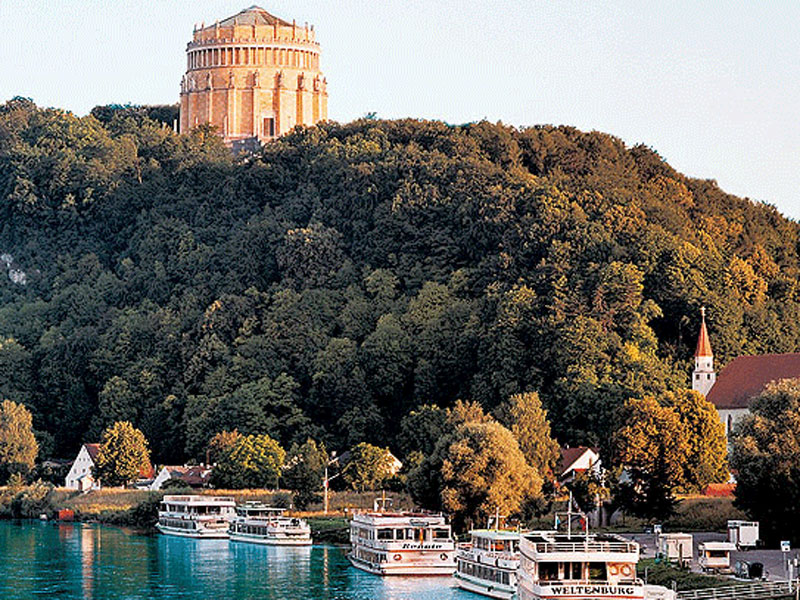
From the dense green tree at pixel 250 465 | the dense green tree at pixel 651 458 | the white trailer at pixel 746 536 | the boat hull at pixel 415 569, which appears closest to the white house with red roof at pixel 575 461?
the dense green tree at pixel 651 458

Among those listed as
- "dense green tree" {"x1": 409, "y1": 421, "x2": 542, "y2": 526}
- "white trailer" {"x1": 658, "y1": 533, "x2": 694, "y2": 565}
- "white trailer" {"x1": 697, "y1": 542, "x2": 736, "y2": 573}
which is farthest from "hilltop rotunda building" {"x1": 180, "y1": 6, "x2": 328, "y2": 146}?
"white trailer" {"x1": 697, "y1": 542, "x2": 736, "y2": 573}

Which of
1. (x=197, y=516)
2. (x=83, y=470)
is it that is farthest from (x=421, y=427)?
(x=83, y=470)

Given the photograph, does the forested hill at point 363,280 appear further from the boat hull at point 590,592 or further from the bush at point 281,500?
the boat hull at point 590,592

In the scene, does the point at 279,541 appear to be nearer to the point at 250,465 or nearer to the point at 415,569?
the point at 415,569

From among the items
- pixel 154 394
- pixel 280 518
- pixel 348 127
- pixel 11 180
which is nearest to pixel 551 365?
pixel 280 518

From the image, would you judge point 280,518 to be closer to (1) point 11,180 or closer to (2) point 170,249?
(2) point 170,249
